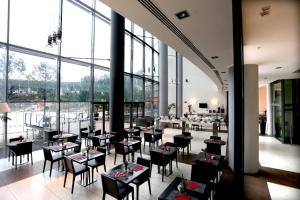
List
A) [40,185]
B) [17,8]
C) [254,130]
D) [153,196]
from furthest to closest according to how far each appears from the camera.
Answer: [17,8] → [254,130] → [40,185] → [153,196]

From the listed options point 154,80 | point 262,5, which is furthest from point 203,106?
point 262,5

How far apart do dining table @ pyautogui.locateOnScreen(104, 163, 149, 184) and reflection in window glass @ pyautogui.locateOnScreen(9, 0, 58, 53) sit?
5.26 m

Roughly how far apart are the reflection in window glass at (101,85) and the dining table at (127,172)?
230 inches

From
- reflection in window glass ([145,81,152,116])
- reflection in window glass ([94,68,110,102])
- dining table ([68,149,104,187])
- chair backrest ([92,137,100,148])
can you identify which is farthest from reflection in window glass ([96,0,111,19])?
dining table ([68,149,104,187])

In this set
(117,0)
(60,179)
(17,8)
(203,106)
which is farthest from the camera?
(203,106)

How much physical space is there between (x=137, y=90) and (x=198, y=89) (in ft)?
29.3

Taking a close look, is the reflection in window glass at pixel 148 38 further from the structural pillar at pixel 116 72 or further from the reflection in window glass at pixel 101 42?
the structural pillar at pixel 116 72

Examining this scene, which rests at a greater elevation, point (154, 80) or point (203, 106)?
point (154, 80)

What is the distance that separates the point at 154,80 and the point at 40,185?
11.8 metres

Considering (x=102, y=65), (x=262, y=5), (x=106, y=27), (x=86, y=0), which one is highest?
(x=86, y=0)

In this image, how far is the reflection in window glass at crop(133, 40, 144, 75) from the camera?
12180 millimetres

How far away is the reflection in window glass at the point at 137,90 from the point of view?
39.5 feet

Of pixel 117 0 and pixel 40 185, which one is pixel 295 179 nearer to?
pixel 117 0

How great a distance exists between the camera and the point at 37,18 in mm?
7164
